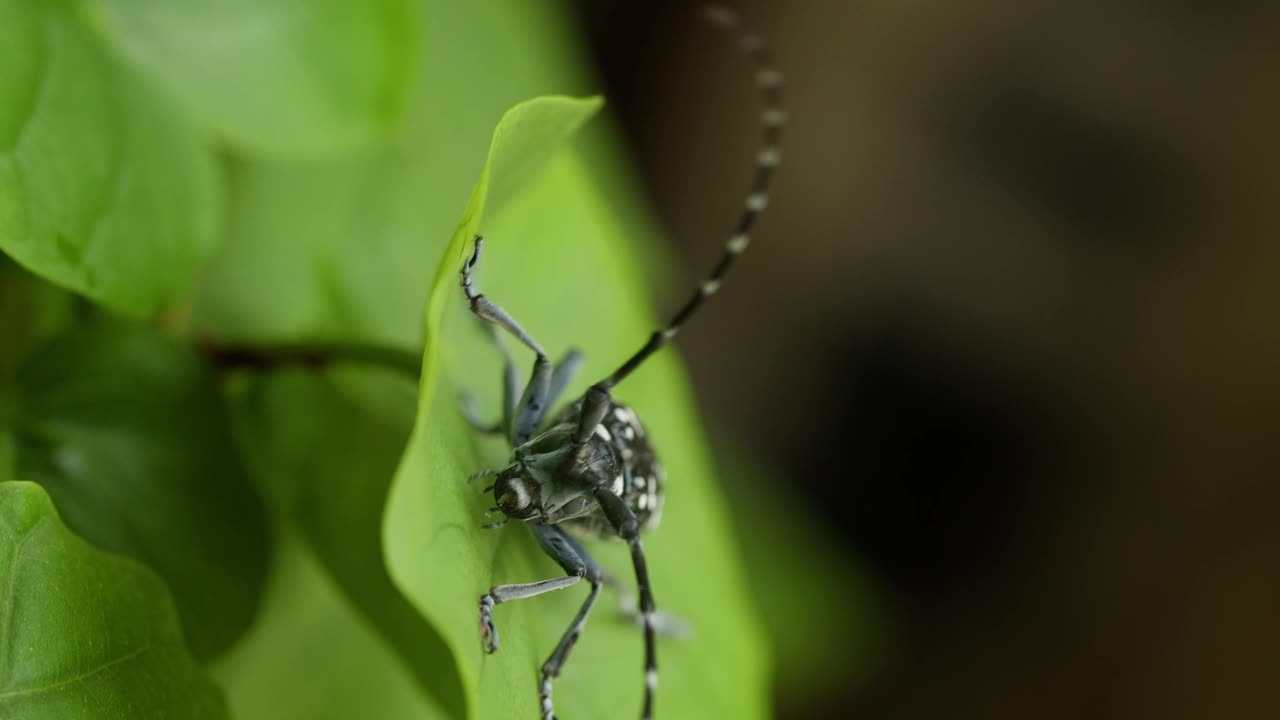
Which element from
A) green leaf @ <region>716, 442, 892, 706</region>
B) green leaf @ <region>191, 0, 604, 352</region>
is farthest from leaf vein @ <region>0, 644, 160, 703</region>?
green leaf @ <region>716, 442, 892, 706</region>

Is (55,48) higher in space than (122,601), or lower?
higher

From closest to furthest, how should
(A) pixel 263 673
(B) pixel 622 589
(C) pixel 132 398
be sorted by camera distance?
(C) pixel 132 398 → (B) pixel 622 589 → (A) pixel 263 673

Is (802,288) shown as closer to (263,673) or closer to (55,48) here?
(263,673)

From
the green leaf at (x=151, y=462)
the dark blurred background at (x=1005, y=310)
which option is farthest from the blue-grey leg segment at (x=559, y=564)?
the dark blurred background at (x=1005, y=310)

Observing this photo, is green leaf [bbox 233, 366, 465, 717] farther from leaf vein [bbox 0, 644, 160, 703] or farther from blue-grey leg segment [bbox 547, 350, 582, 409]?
leaf vein [bbox 0, 644, 160, 703]

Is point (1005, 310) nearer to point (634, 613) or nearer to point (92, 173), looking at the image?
point (634, 613)

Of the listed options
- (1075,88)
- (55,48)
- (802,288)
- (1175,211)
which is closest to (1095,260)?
(1175,211)

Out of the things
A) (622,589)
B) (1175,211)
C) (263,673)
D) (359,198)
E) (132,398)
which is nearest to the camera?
(132,398)

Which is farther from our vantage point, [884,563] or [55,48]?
[884,563]

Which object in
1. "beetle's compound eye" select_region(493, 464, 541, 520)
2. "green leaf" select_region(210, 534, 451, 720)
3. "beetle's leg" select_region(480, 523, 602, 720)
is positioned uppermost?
"beetle's compound eye" select_region(493, 464, 541, 520)
